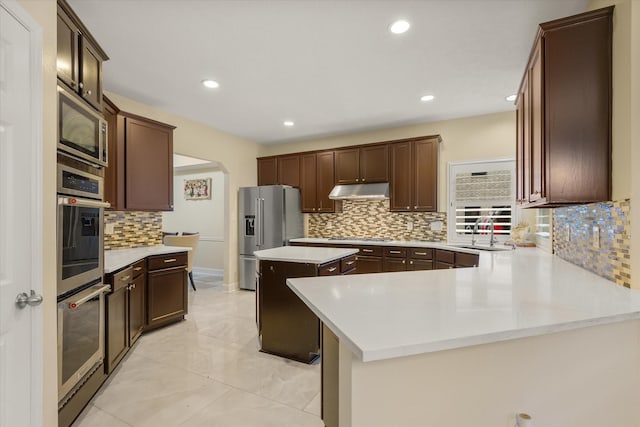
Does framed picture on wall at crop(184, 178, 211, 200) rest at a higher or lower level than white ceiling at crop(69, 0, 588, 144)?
lower

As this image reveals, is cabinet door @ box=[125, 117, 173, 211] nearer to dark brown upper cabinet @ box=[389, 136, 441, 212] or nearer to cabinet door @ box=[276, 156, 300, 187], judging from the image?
cabinet door @ box=[276, 156, 300, 187]

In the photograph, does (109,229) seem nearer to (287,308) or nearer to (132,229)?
(132,229)

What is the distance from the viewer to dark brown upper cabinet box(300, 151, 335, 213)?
16.7ft

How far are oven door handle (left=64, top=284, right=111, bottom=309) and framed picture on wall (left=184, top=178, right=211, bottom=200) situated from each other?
15.9 feet

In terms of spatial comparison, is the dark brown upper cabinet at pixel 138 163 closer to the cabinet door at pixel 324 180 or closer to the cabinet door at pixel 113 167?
the cabinet door at pixel 113 167

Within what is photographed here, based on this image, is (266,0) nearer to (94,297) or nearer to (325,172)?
(94,297)

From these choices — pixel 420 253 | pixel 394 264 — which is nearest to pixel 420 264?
pixel 420 253

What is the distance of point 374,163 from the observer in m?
4.71

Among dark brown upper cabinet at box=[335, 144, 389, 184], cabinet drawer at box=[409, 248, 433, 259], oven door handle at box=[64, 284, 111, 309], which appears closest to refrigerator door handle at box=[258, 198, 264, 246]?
dark brown upper cabinet at box=[335, 144, 389, 184]

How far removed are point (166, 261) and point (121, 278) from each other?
778mm

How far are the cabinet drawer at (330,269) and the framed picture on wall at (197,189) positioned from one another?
485 centimetres

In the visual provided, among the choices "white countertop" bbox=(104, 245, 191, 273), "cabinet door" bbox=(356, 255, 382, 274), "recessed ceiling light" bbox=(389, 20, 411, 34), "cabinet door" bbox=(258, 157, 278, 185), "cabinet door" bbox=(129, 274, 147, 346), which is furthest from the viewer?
"cabinet door" bbox=(258, 157, 278, 185)
